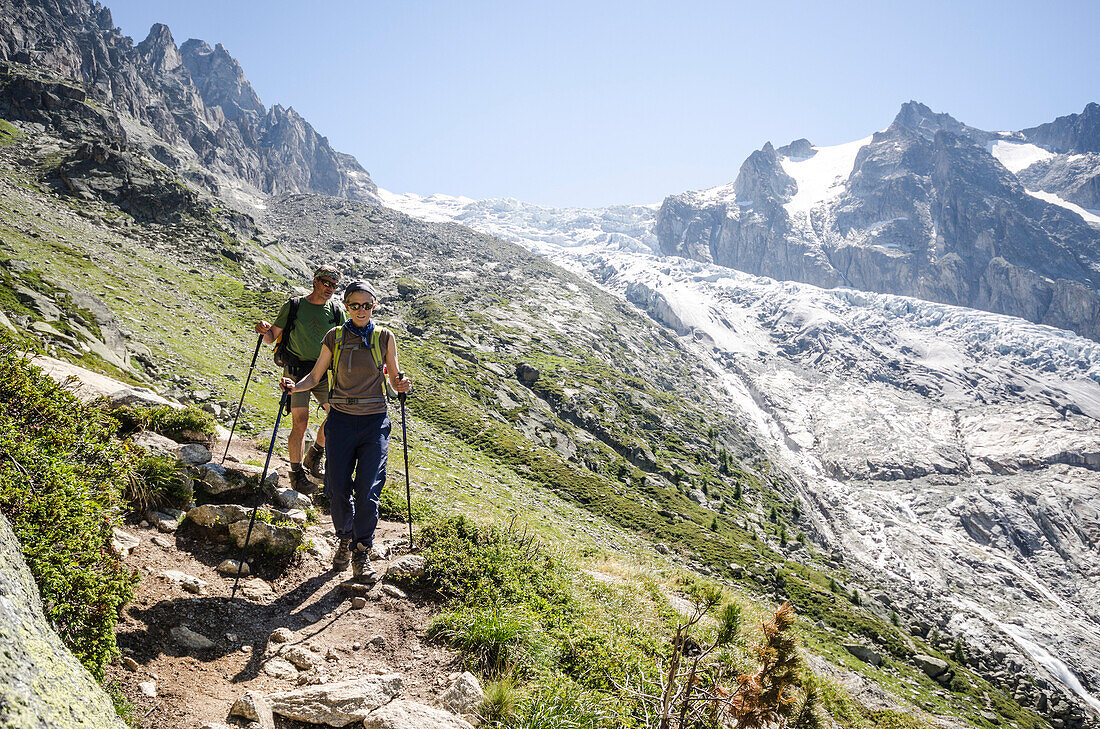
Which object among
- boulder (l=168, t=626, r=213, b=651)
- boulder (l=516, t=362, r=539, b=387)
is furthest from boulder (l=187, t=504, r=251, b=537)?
boulder (l=516, t=362, r=539, b=387)

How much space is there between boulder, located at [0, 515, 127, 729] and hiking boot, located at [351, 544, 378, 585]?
168 inches

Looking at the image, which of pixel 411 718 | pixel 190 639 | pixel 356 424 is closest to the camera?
pixel 411 718

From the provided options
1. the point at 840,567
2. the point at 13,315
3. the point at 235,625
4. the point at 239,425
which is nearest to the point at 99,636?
the point at 235,625

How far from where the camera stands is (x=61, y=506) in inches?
173

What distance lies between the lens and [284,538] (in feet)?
24.7

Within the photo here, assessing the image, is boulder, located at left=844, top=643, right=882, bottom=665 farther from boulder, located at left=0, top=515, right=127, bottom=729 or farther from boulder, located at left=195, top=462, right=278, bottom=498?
boulder, located at left=0, top=515, right=127, bottom=729

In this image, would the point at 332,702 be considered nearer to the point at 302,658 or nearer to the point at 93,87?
the point at 302,658

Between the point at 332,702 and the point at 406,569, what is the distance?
108 inches

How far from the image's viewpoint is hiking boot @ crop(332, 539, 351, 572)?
774cm

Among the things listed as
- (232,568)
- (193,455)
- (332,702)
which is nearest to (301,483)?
(193,455)

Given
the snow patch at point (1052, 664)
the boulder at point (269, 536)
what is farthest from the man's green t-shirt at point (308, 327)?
the snow patch at point (1052, 664)

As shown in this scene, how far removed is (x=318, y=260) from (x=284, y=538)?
125676mm

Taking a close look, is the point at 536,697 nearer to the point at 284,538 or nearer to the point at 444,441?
the point at 284,538

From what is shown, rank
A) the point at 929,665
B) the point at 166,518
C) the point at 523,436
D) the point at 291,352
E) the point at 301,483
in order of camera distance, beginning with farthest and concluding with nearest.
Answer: the point at 523,436 < the point at 929,665 < the point at 301,483 < the point at 291,352 < the point at 166,518
